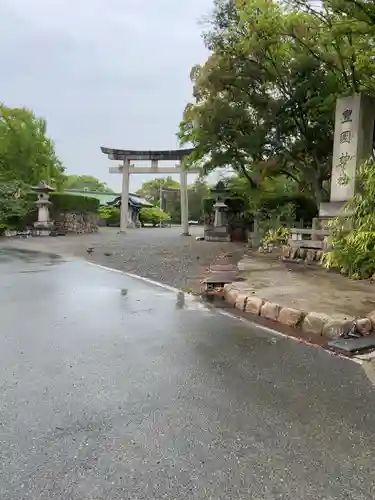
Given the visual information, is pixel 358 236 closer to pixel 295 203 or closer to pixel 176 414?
pixel 176 414

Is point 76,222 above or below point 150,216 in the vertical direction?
below

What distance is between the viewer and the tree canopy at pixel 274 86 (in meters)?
11.1

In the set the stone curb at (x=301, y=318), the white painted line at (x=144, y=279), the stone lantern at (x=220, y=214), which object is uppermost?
the stone lantern at (x=220, y=214)

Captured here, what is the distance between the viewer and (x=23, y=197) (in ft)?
76.4

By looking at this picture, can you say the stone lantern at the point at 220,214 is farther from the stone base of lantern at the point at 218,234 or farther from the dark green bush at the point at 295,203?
the dark green bush at the point at 295,203

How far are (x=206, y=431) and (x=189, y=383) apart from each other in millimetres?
681

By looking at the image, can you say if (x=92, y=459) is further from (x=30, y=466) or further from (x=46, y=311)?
(x=46, y=311)

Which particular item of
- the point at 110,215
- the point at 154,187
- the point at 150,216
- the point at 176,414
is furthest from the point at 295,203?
the point at 154,187

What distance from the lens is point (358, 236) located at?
6336 millimetres

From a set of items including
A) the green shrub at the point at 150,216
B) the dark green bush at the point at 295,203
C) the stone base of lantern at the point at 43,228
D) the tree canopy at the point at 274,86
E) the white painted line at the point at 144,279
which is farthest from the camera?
the green shrub at the point at 150,216

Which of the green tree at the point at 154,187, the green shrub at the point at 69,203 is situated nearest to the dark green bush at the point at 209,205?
the green shrub at the point at 69,203

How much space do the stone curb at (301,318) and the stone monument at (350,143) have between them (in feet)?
17.9

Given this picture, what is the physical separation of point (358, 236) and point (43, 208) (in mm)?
20737

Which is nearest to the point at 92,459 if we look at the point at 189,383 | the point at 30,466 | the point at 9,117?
the point at 30,466
